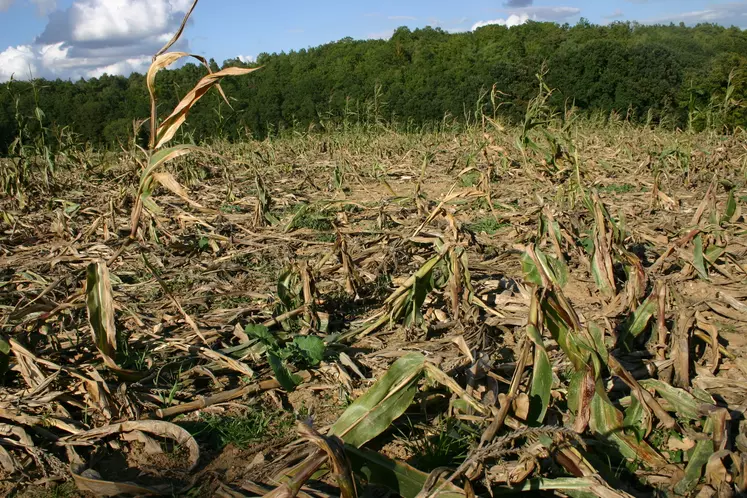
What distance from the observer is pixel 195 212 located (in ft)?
14.1

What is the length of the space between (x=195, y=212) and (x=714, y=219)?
3.12 m

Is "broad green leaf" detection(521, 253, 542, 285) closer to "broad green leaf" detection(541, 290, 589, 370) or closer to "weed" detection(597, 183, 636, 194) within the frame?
"broad green leaf" detection(541, 290, 589, 370)

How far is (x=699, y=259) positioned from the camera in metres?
2.69

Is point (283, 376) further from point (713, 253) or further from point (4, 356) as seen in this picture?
point (713, 253)

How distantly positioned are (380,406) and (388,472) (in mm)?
171

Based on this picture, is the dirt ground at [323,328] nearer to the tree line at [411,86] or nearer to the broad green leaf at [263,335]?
the broad green leaf at [263,335]

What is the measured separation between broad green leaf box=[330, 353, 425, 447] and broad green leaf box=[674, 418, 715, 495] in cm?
68

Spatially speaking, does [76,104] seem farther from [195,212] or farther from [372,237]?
[372,237]

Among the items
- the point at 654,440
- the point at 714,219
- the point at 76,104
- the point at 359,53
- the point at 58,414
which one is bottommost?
the point at 654,440

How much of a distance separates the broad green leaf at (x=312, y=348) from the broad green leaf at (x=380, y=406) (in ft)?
2.01

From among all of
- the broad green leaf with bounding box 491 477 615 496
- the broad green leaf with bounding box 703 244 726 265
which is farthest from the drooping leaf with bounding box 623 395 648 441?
the broad green leaf with bounding box 703 244 726 265

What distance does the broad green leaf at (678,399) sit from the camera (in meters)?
1.73

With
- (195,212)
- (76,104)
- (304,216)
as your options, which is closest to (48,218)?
(195,212)

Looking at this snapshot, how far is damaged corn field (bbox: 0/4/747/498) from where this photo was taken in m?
1.56
